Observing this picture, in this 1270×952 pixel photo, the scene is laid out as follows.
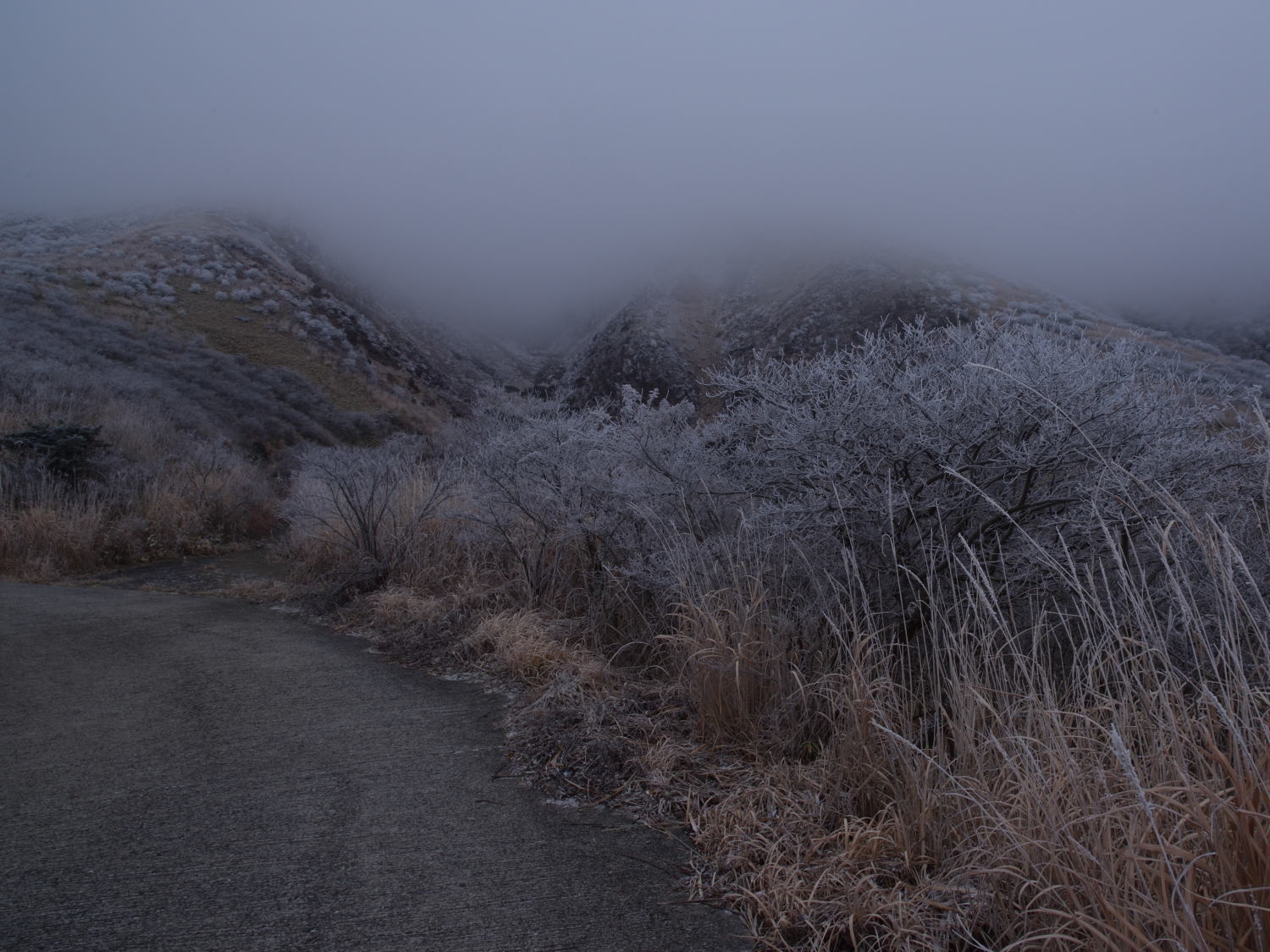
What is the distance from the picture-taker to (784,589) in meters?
4.10

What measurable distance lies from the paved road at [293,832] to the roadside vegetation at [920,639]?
0.32 m

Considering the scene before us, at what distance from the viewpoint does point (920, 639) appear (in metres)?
3.40

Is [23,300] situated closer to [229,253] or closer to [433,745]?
[229,253]

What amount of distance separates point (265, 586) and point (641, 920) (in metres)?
6.41

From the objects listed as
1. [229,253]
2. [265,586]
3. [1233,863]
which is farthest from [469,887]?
[229,253]

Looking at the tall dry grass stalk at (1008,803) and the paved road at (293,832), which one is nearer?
the tall dry grass stalk at (1008,803)

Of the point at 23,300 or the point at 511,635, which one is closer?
the point at 511,635

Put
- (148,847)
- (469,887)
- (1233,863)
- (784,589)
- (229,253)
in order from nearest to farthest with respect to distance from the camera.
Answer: (1233,863)
(469,887)
(148,847)
(784,589)
(229,253)

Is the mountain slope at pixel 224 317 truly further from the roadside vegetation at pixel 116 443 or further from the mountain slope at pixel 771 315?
the mountain slope at pixel 771 315

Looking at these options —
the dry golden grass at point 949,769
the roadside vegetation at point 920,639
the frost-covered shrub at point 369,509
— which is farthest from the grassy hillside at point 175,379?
the dry golden grass at point 949,769

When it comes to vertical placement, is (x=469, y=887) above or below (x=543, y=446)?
below

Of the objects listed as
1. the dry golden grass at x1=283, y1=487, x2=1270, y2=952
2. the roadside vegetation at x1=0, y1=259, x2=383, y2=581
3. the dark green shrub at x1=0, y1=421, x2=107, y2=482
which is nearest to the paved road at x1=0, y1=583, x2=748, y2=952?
the dry golden grass at x1=283, y1=487, x2=1270, y2=952

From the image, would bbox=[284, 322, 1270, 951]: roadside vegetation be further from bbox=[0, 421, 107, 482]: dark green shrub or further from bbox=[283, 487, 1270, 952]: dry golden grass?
bbox=[0, 421, 107, 482]: dark green shrub

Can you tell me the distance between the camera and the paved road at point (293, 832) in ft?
6.96
